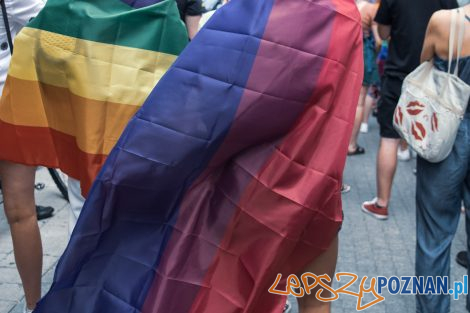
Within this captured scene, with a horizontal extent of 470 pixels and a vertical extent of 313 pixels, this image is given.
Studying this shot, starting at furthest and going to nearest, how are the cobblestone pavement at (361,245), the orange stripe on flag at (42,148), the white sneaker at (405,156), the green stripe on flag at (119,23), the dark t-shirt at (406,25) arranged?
the white sneaker at (405,156)
the dark t-shirt at (406,25)
the cobblestone pavement at (361,245)
the orange stripe on flag at (42,148)
the green stripe on flag at (119,23)

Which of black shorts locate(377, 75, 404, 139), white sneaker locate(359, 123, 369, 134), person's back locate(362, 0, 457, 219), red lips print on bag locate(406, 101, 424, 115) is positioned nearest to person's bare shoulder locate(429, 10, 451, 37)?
red lips print on bag locate(406, 101, 424, 115)

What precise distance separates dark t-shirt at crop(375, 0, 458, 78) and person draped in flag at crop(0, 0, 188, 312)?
8.98 ft

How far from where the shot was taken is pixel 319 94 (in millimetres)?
1783

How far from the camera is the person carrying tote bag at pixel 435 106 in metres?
2.83

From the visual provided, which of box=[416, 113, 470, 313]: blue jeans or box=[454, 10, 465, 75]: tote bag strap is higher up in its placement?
box=[454, 10, 465, 75]: tote bag strap

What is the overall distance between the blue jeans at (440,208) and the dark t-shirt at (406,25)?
170cm

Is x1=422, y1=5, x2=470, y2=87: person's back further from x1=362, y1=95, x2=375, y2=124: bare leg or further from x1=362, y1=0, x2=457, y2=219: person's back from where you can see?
x1=362, y1=95, x2=375, y2=124: bare leg

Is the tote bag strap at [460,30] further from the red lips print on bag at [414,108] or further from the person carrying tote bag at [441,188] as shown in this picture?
the red lips print on bag at [414,108]

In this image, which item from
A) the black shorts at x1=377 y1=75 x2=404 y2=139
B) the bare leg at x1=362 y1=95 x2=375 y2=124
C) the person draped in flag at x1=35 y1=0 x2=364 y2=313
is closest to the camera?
the person draped in flag at x1=35 y1=0 x2=364 y2=313

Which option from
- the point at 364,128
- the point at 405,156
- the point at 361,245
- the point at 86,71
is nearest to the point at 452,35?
the point at 86,71

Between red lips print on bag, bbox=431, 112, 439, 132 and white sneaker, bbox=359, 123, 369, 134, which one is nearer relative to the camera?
red lips print on bag, bbox=431, 112, 439, 132

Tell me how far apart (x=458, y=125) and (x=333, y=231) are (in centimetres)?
125

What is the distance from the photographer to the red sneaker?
197 inches

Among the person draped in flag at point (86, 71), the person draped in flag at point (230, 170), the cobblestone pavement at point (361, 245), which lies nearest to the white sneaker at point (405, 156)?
the cobblestone pavement at point (361, 245)
